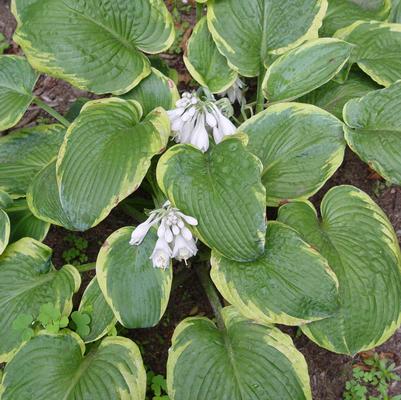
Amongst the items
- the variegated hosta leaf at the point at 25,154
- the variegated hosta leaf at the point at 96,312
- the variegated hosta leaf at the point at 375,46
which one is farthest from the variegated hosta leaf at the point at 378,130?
the variegated hosta leaf at the point at 25,154

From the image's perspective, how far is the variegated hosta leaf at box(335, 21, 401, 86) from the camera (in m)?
1.95

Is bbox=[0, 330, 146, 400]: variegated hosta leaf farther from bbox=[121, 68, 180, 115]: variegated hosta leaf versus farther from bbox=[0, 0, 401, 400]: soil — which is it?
bbox=[121, 68, 180, 115]: variegated hosta leaf

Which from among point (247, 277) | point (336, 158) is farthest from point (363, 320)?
point (336, 158)

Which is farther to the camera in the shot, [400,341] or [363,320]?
[400,341]

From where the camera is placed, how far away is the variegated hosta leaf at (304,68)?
182cm

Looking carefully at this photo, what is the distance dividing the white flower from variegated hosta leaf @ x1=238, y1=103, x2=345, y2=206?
0.43m

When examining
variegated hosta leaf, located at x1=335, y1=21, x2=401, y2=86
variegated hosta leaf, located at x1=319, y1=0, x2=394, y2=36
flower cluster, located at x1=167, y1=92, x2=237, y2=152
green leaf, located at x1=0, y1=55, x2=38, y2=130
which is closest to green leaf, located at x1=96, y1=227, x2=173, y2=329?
flower cluster, located at x1=167, y1=92, x2=237, y2=152

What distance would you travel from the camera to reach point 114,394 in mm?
1638

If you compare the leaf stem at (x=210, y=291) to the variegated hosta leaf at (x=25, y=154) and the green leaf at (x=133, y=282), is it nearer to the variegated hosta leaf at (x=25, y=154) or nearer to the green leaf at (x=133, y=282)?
the green leaf at (x=133, y=282)

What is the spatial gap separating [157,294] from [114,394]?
337 mm

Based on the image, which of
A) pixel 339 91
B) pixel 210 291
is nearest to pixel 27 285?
pixel 210 291

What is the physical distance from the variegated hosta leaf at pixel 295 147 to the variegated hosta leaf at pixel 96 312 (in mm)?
683

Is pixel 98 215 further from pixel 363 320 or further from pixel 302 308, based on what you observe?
pixel 363 320

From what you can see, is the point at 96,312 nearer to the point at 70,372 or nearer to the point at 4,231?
the point at 70,372
